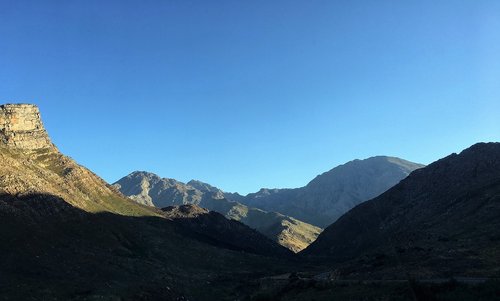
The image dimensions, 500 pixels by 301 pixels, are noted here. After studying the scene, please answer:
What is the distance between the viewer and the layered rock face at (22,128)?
496ft

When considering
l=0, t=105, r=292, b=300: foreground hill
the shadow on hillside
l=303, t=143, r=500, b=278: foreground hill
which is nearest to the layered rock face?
l=0, t=105, r=292, b=300: foreground hill

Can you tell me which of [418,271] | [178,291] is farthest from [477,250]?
[178,291]

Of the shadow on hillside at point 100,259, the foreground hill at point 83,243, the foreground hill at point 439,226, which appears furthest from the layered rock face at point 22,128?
the foreground hill at point 439,226

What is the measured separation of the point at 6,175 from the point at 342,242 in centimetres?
13720

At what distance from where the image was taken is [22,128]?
159 metres

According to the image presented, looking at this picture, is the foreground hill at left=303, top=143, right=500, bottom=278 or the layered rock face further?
the layered rock face

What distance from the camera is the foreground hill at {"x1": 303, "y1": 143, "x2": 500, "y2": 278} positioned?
2344 inches

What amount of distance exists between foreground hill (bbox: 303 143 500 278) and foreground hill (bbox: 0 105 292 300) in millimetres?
33197

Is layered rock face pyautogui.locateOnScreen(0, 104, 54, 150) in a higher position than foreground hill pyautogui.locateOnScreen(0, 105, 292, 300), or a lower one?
higher

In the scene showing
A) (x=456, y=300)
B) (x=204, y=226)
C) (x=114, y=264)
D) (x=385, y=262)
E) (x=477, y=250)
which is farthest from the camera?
(x=204, y=226)

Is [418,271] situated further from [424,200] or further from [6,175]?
[424,200]

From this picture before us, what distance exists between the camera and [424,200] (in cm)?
16575

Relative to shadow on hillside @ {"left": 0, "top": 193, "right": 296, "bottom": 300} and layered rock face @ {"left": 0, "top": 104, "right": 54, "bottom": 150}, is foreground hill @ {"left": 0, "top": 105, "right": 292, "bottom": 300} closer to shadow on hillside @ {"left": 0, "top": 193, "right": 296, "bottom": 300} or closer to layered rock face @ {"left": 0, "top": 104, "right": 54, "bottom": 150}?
shadow on hillside @ {"left": 0, "top": 193, "right": 296, "bottom": 300}

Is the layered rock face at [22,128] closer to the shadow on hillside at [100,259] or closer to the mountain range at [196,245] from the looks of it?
the mountain range at [196,245]
